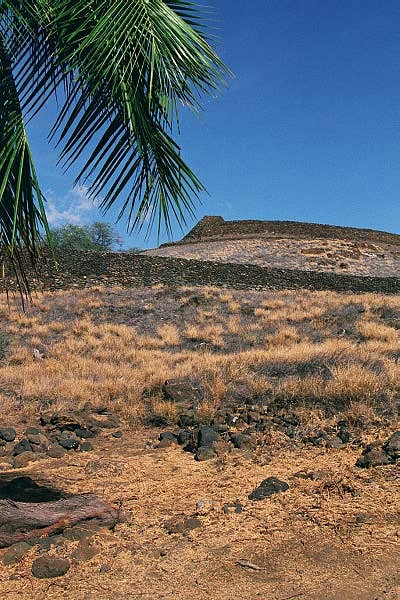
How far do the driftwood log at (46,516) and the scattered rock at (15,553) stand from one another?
10 cm

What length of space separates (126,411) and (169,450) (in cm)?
184

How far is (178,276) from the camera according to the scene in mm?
26984

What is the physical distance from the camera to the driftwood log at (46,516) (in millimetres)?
3977

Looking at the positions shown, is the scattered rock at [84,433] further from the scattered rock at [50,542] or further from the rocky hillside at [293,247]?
the rocky hillside at [293,247]

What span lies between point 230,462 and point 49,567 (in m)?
2.63

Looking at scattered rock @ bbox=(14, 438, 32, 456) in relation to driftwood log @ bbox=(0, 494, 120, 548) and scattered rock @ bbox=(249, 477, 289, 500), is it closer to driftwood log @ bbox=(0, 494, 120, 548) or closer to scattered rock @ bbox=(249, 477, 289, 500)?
driftwood log @ bbox=(0, 494, 120, 548)

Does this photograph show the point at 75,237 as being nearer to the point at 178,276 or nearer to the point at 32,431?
the point at 178,276

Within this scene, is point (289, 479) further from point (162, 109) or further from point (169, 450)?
point (162, 109)

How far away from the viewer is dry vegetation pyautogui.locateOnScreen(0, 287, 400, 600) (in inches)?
130

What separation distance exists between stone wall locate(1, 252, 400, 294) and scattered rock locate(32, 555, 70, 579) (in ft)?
72.3

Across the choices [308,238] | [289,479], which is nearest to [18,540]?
[289,479]

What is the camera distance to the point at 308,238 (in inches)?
1613

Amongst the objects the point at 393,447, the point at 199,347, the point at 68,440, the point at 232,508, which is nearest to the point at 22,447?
the point at 68,440

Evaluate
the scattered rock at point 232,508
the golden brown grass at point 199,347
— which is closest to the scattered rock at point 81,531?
the scattered rock at point 232,508
